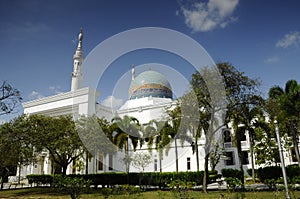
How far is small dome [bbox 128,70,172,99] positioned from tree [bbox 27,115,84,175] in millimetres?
17018

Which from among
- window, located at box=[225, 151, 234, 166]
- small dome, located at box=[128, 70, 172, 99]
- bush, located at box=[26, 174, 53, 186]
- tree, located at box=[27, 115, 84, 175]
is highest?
small dome, located at box=[128, 70, 172, 99]

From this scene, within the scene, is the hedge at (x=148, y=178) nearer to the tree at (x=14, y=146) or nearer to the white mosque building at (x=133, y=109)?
the tree at (x=14, y=146)

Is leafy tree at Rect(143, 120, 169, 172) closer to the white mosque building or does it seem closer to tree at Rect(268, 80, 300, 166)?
the white mosque building

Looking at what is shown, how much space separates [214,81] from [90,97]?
21388mm

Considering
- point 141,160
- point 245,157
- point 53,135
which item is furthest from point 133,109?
point 53,135

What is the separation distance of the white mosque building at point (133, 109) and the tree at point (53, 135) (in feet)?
25.7

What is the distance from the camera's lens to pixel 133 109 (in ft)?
118

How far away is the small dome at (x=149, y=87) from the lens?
38.1 m

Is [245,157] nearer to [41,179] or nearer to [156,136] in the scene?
[156,136]

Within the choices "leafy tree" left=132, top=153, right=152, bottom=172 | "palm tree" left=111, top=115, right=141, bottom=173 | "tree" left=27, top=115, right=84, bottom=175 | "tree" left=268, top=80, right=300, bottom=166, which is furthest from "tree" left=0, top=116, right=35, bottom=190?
"tree" left=268, top=80, right=300, bottom=166

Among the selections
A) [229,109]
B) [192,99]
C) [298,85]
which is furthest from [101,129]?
[298,85]

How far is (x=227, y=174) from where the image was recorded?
86.8ft

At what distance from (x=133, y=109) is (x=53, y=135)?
1629cm

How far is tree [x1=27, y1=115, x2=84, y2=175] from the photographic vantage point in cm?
2008
